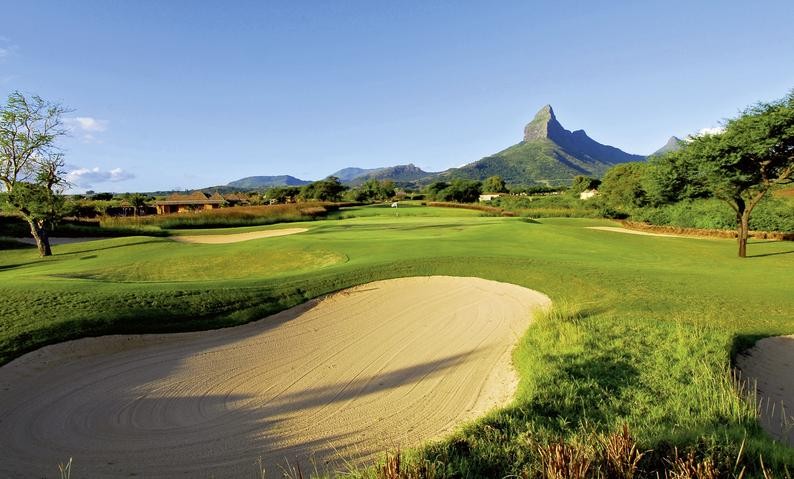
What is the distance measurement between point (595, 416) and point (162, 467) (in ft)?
19.5

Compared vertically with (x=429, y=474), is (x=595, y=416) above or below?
below

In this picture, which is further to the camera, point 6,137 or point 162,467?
point 6,137

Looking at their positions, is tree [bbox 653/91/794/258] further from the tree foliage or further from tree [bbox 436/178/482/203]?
the tree foliage

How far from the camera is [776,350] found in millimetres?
8828

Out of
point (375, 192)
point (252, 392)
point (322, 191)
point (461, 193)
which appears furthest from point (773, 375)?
point (375, 192)

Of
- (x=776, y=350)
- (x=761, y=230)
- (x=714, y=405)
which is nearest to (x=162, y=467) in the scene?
(x=714, y=405)

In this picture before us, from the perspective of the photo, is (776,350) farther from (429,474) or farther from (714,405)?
(429,474)

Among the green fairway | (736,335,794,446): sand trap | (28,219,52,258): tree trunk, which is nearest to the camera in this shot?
the green fairway

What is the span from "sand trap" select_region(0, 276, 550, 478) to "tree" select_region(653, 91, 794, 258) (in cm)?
1610

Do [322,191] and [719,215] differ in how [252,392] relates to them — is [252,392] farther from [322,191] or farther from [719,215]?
[322,191]

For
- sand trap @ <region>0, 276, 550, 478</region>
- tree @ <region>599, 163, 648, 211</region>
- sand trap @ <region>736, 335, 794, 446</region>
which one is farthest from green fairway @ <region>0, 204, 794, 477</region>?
tree @ <region>599, 163, 648, 211</region>

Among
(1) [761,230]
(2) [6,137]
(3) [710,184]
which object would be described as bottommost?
(1) [761,230]

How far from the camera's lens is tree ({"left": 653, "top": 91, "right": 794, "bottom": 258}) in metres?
19.3

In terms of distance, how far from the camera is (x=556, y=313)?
1063 cm
